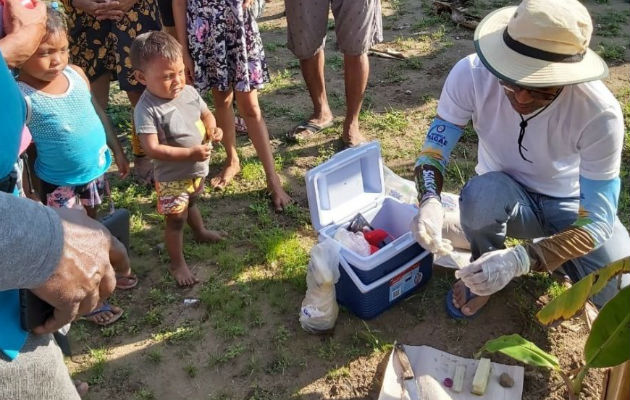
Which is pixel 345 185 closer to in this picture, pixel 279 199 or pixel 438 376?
pixel 279 199

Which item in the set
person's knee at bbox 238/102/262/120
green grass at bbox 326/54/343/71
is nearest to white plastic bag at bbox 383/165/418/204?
person's knee at bbox 238/102/262/120

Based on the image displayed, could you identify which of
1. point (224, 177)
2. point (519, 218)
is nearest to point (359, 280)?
point (519, 218)

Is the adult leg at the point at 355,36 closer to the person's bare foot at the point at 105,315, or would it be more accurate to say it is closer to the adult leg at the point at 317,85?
the adult leg at the point at 317,85

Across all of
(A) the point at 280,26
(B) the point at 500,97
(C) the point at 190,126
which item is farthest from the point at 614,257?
(A) the point at 280,26

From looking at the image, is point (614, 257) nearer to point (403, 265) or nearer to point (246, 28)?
point (403, 265)

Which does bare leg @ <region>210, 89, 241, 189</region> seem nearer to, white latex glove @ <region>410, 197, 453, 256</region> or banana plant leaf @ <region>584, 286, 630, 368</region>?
white latex glove @ <region>410, 197, 453, 256</region>

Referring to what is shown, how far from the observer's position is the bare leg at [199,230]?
3258 millimetres

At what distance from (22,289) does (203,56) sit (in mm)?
2277

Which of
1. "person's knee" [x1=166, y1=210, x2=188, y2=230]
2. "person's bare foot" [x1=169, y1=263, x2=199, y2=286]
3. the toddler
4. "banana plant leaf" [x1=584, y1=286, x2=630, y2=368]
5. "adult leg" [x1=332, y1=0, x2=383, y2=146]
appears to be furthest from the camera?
"adult leg" [x1=332, y1=0, x2=383, y2=146]

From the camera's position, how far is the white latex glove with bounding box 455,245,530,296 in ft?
7.53

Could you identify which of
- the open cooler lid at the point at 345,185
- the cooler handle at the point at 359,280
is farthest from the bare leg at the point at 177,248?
the cooler handle at the point at 359,280

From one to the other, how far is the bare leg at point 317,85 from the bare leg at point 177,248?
1670 mm

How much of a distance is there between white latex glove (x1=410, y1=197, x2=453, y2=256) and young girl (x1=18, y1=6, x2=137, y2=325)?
4.08 ft

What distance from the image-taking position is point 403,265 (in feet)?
9.04
